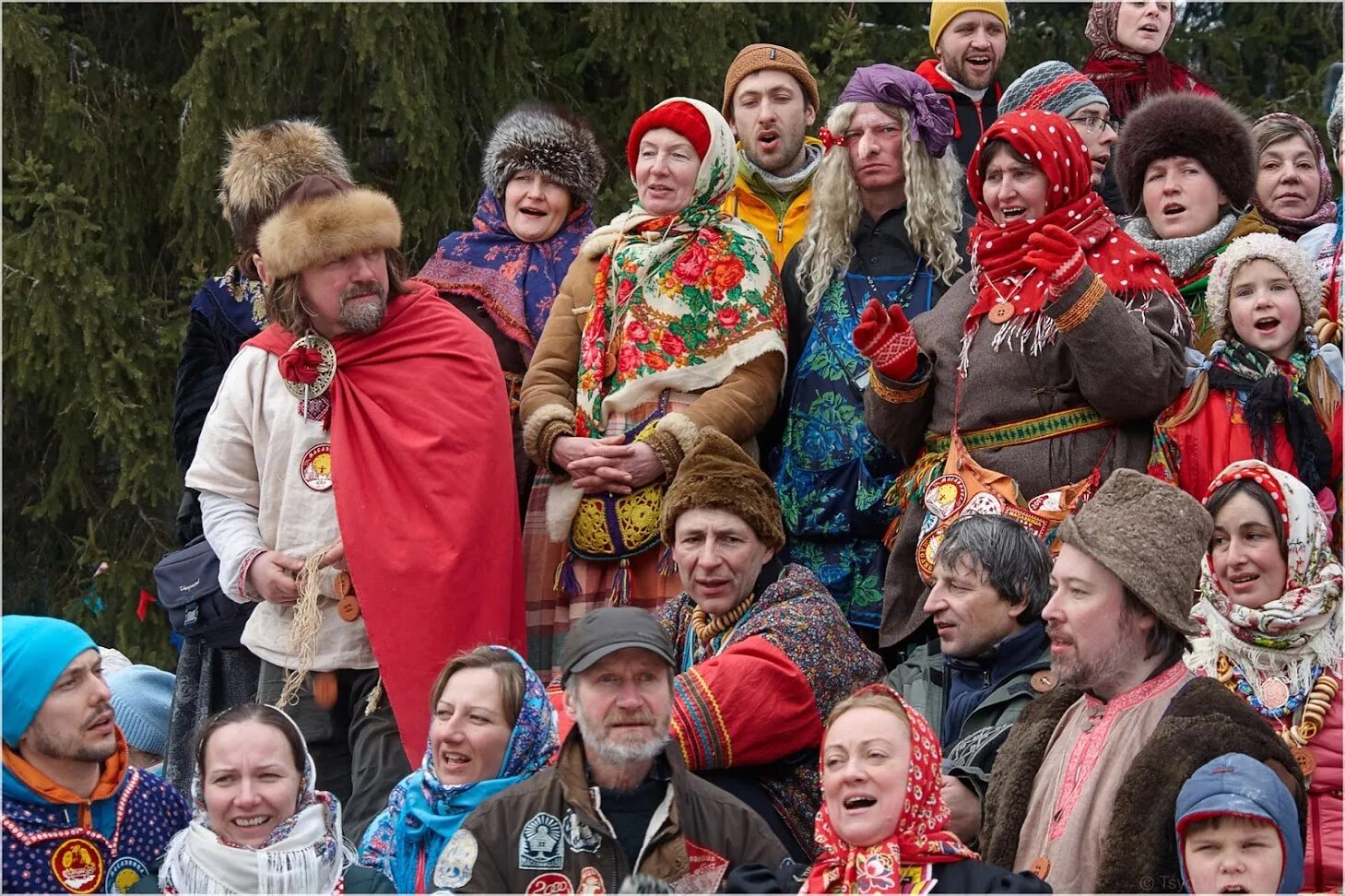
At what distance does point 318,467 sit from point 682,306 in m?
1.24

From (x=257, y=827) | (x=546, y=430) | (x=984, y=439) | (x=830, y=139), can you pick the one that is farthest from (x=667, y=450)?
(x=257, y=827)

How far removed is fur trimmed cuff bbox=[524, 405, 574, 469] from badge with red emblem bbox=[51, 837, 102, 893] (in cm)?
199

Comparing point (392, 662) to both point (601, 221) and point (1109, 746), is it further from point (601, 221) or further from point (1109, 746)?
point (601, 221)

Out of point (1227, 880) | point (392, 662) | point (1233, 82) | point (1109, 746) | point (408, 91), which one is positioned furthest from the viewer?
point (1233, 82)

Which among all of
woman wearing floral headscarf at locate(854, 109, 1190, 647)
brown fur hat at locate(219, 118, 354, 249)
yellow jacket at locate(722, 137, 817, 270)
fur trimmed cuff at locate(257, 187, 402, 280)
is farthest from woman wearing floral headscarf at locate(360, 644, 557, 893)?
yellow jacket at locate(722, 137, 817, 270)

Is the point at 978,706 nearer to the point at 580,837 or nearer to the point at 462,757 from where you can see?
the point at 580,837

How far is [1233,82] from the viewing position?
32.0 ft

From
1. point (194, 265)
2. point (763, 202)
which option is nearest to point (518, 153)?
point (763, 202)

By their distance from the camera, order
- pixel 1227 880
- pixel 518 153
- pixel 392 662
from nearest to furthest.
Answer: pixel 1227 880 < pixel 392 662 < pixel 518 153

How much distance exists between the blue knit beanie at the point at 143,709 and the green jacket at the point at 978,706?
7.80 ft

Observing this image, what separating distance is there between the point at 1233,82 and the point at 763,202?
3940mm

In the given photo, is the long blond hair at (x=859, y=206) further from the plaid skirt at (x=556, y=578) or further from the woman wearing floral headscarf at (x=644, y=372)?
the plaid skirt at (x=556, y=578)

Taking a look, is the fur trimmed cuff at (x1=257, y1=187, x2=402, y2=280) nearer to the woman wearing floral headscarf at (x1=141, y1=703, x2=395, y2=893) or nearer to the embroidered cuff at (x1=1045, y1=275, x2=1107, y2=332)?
the woman wearing floral headscarf at (x1=141, y1=703, x2=395, y2=893)

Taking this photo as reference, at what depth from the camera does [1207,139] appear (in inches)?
243
